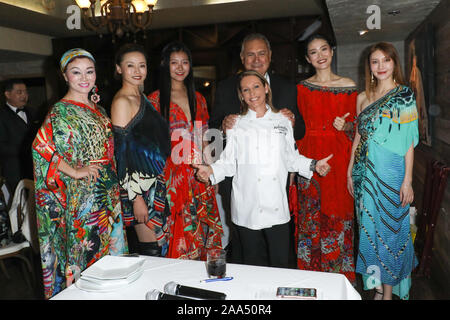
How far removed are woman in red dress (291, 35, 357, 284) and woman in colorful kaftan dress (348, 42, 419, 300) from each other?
12cm

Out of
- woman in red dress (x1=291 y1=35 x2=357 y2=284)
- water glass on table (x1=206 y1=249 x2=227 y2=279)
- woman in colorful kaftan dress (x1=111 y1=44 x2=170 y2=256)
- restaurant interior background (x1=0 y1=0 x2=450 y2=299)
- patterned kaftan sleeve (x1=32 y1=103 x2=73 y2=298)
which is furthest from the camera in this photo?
restaurant interior background (x1=0 y1=0 x2=450 y2=299)

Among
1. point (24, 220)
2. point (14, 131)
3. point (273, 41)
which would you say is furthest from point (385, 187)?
point (273, 41)

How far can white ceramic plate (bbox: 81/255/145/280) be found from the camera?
1282 mm

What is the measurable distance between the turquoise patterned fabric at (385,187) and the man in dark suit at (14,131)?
3.48 m

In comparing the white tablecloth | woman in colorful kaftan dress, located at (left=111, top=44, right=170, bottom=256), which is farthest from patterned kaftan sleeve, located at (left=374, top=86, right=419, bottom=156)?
woman in colorful kaftan dress, located at (left=111, top=44, right=170, bottom=256)

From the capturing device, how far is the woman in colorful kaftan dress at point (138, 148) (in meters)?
2.25

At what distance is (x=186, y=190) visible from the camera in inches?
97.4

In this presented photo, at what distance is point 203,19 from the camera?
539 cm

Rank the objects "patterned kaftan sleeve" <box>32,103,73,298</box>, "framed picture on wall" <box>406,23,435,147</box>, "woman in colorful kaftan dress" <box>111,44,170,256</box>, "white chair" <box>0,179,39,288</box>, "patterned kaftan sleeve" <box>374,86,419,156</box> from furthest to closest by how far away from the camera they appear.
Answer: "framed picture on wall" <box>406,23,435,147</box> → "white chair" <box>0,179,39,288</box> → "woman in colorful kaftan dress" <box>111,44,170,256</box> → "patterned kaftan sleeve" <box>374,86,419,156</box> → "patterned kaftan sleeve" <box>32,103,73,298</box>

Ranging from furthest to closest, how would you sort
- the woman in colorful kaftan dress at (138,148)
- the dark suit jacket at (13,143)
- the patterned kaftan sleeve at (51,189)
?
the dark suit jacket at (13,143) → the woman in colorful kaftan dress at (138,148) → the patterned kaftan sleeve at (51,189)

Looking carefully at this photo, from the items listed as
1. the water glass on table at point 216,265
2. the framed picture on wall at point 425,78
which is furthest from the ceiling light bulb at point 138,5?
the water glass on table at point 216,265

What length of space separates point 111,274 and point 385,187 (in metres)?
→ 1.60

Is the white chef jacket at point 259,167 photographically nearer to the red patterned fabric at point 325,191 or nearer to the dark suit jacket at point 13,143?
the red patterned fabric at point 325,191

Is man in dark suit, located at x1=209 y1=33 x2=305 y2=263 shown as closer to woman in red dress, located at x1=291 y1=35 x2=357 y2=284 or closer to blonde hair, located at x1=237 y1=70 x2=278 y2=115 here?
woman in red dress, located at x1=291 y1=35 x2=357 y2=284
